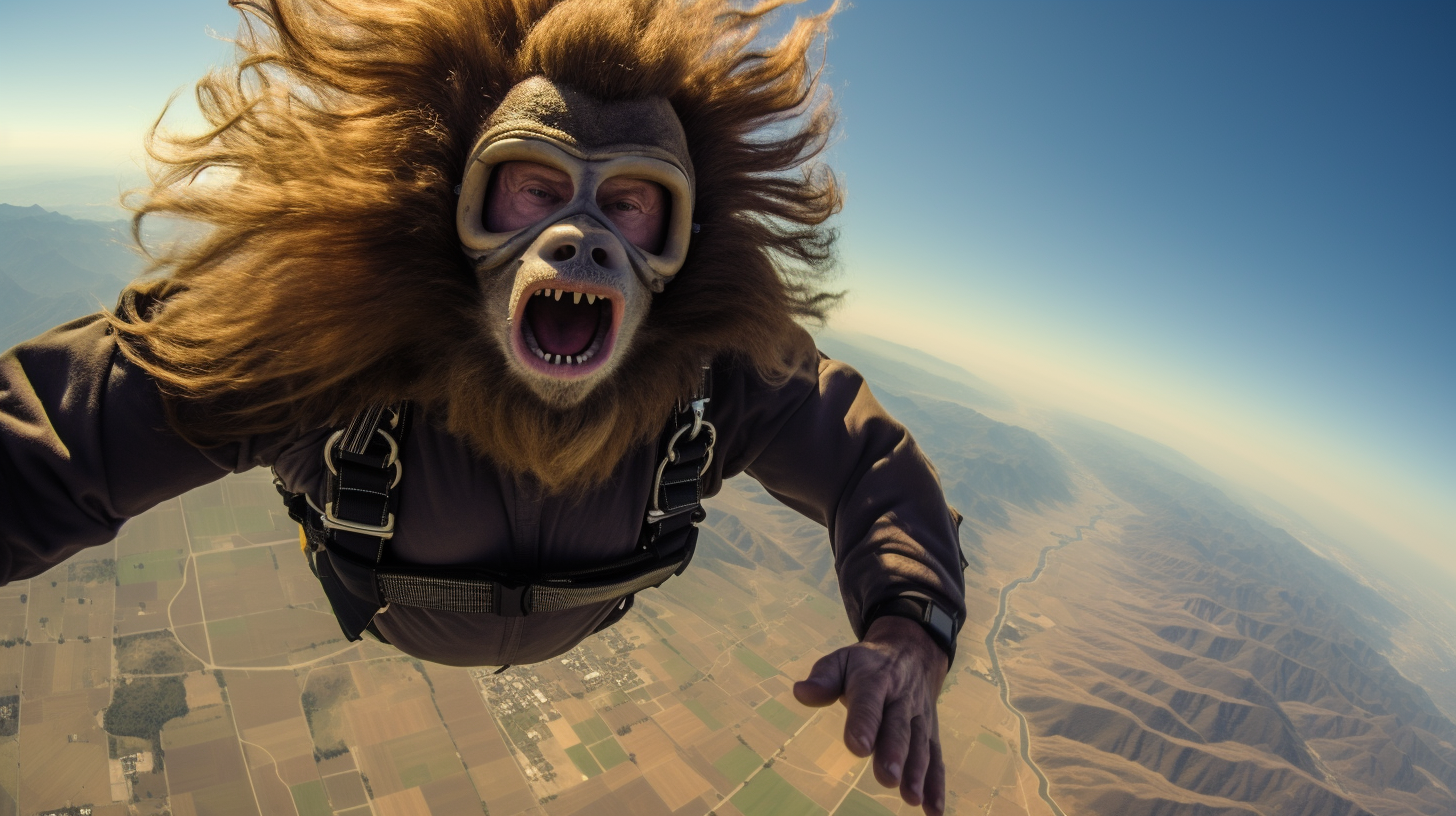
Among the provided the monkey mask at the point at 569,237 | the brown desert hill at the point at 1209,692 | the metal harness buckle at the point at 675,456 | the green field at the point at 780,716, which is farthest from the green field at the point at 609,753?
the brown desert hill at the point at 1209,692

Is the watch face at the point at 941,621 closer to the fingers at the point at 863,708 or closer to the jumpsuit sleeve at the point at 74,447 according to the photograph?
the fingers at the point at 863,708

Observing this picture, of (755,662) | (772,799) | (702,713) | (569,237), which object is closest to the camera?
(569,237)

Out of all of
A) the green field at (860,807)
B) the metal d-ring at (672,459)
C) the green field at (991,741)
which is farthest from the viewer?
the green field at (991,741)

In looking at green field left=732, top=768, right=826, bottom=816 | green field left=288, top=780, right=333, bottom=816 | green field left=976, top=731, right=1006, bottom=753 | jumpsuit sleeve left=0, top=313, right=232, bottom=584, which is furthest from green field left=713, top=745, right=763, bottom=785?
jumpsuit sleeve left=0, top=313, right=232, bottom=584

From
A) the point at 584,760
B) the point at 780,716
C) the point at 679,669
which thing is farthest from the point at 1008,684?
the point at 584,760

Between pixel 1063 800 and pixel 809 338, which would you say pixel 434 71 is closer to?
pixel 809 338

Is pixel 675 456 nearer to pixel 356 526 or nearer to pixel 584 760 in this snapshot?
pixel 356 526
